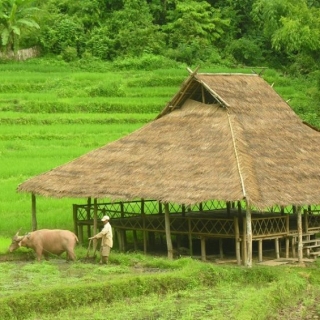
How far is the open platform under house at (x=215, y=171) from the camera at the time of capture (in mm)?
19578

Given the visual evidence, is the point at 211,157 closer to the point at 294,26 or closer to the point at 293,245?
the point at 293,245

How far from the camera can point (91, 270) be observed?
18609 millimetres

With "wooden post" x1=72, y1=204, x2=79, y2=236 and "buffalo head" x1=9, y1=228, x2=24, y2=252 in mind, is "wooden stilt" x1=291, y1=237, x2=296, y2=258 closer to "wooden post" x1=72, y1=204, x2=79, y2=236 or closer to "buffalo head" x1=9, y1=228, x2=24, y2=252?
"wooden post" x1=72, y1=204, x2=79, y2=236

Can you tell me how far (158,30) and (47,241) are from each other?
25672 mm

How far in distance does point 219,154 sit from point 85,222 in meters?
3.68

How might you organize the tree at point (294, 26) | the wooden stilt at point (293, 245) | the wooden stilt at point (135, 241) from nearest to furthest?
1. the wooden stilt at point (293, 245)
2. the wooden stilt at point (135, 241)
3. the tree at point (294, 26)

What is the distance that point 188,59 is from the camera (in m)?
42.3

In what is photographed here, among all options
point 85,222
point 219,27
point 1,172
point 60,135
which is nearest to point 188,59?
point 219,27

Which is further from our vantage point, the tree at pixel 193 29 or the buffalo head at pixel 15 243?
the tree at pixel 193 29

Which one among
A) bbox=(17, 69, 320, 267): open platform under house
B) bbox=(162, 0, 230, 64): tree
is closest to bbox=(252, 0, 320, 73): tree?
bbox=(162, 0, 230, 64): tree

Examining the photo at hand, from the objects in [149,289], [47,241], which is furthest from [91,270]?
[149,289]

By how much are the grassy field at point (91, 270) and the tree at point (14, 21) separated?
3622 millimetres

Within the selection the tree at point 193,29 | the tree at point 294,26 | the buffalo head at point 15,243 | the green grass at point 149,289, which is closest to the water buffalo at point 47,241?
the buffalo head at point 15,243

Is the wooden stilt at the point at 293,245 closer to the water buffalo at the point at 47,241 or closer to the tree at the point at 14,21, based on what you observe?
the water buffalo at the point at 47,241
